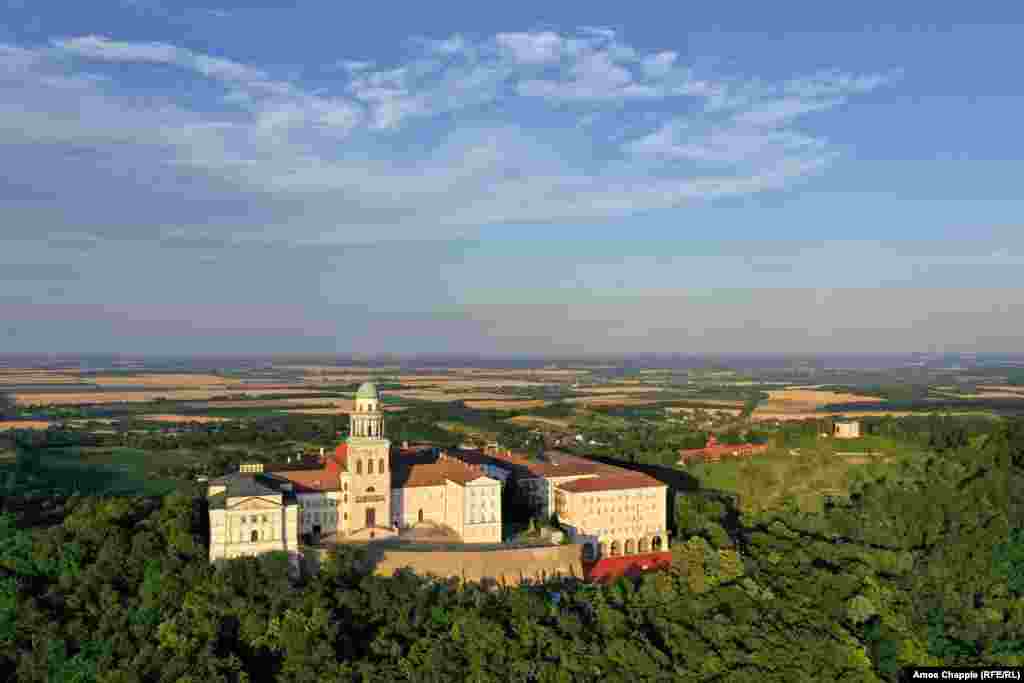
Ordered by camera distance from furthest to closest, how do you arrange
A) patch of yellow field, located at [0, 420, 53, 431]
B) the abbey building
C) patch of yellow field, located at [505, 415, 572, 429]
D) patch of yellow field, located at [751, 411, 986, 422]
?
patch of yellow field, located at [505, 415, 572, 429], patch of yellow field, located at [751, 411, 986, 422], patch of yellow field, located at [0, 420, 53, 431], the abbey building

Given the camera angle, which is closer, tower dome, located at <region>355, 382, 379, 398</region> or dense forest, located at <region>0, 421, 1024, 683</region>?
dense forest, located at <region>0, 421, 1024, 683</region>

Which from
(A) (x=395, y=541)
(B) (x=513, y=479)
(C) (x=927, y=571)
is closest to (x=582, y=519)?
(B) (x=513, y=479)

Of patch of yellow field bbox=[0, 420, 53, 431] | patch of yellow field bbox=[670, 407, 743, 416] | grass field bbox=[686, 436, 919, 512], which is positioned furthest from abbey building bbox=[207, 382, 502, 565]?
patch of yellow field bbox=[670, 407, 743, 416]

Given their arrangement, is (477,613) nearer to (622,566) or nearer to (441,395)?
(622,566)

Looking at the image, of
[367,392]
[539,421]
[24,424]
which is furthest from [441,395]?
[367,392]

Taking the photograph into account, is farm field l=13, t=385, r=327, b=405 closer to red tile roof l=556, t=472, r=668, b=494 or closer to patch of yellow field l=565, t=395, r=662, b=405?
patch of yellow field l=565, t=395, r=662, b=405

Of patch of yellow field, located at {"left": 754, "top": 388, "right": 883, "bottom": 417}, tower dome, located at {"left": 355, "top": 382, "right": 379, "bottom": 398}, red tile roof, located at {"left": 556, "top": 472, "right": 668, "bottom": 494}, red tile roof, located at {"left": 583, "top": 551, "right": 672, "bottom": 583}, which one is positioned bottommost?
red tile roof, located at {"left": 583, "top": 551, "right": 672, "bottom": 583}

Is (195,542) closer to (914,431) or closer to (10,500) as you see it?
(10,500)
